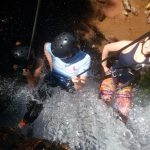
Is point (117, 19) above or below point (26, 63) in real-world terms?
below

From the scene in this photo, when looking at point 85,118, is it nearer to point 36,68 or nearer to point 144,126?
point 144,126

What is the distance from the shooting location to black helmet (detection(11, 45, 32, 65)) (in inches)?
141

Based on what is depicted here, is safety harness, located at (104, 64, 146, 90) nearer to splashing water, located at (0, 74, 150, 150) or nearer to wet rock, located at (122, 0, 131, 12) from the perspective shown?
splashing water, located at (0, 74, 150, 150)

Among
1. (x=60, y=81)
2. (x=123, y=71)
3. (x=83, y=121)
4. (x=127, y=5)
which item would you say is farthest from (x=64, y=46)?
(x=127, y=5)

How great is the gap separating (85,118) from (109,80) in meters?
1.14

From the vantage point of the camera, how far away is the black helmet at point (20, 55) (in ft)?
11.8

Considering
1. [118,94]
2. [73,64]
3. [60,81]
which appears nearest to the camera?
[73,64]

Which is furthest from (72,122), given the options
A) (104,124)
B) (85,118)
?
(104,124)

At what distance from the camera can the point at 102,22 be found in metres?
6.39

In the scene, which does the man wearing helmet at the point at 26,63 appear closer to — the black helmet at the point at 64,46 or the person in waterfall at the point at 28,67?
the person in waterfall at the point at 28,67

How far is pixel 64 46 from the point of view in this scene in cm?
348

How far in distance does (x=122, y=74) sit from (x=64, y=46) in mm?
1423

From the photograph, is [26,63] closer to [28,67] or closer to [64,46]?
[28,67]

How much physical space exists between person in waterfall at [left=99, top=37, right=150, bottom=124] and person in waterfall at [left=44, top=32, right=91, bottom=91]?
74 cm
